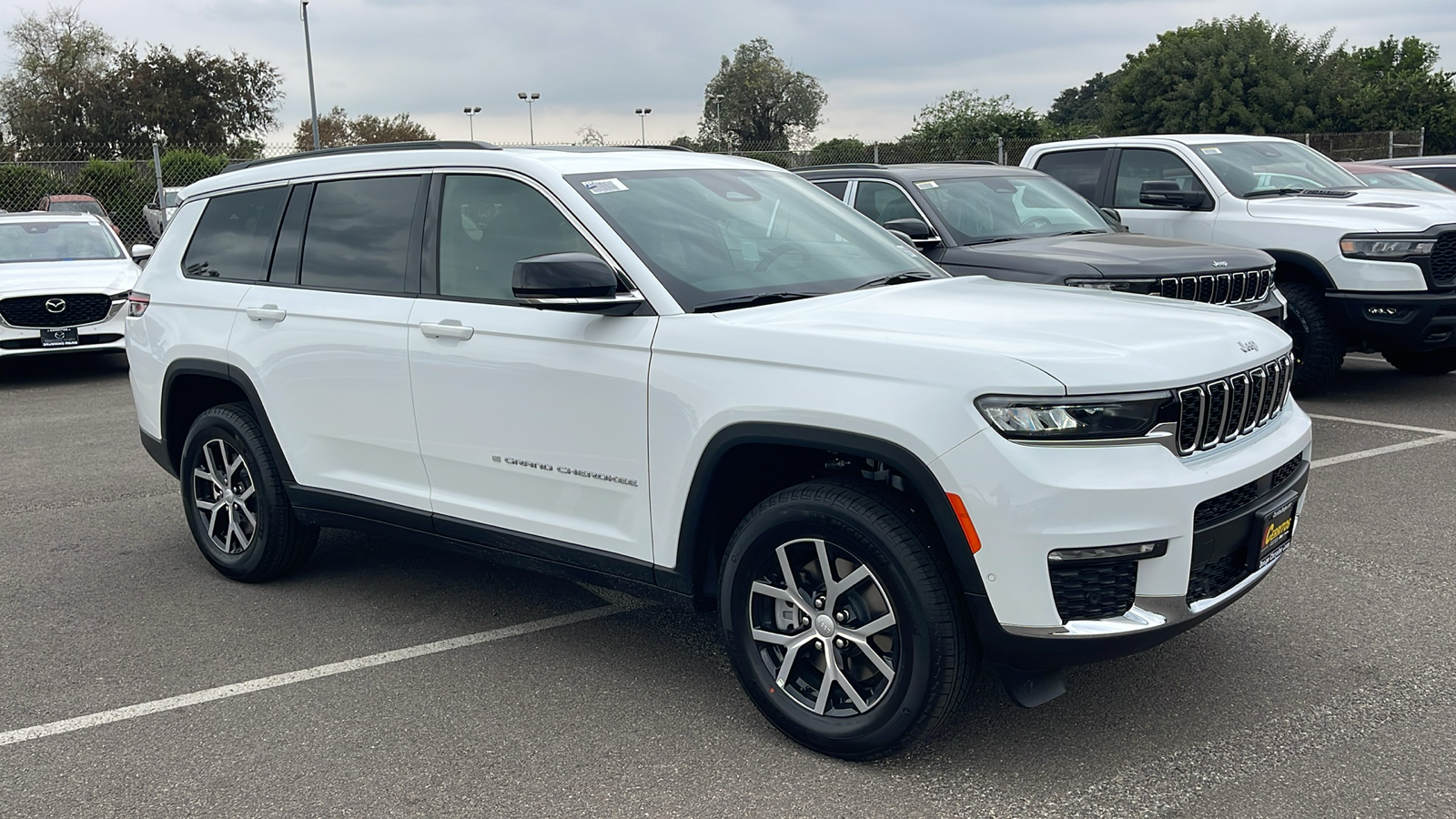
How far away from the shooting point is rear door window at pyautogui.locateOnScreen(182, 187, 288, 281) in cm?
518

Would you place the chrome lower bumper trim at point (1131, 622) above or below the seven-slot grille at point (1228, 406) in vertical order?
below

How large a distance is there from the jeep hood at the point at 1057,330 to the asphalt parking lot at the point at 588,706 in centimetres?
111

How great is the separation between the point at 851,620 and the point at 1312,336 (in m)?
6.62

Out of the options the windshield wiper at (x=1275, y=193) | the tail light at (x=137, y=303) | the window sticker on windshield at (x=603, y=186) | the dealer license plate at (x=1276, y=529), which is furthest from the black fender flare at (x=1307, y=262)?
the tail light at (x=137, y=303)

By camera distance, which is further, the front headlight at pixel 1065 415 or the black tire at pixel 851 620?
the black tire at pixel 851 620

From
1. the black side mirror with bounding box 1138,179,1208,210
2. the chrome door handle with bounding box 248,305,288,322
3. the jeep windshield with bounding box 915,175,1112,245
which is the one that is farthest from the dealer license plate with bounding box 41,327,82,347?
the black side mirror with bounding box 1138,179,1208,210

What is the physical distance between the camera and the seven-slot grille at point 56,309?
38.0ft

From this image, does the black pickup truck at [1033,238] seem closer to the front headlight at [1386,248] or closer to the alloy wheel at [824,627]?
the front headlight at [1386,248]

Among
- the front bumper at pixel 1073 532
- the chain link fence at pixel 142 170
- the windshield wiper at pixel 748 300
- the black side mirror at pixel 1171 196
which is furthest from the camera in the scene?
the chain link fence at pixel 142 170

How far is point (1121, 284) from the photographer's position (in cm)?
723

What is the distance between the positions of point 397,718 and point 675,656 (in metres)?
1.00

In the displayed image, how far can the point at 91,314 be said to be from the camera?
11.9 metres

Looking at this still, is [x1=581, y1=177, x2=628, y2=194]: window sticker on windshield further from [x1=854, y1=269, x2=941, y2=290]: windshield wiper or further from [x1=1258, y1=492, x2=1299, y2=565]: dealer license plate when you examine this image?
[x1=1258, y1=492, x2=1299, y2=565]: dealer license plate

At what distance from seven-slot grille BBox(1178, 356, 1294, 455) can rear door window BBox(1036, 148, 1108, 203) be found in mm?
6715
